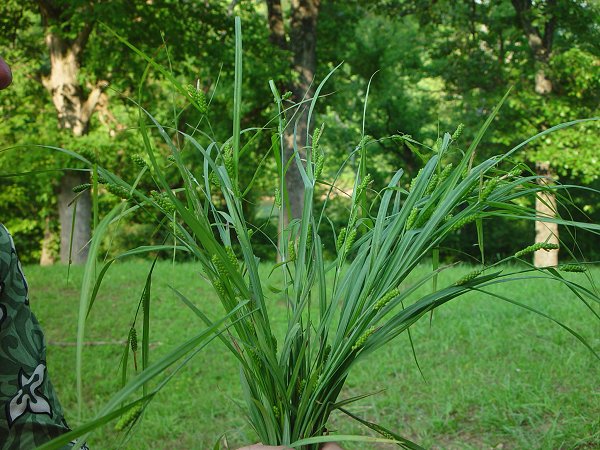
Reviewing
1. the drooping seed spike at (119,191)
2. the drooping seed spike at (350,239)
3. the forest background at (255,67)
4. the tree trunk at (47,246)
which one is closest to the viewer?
the drooping seed spike at (119,191)

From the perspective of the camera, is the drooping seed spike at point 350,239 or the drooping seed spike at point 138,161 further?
the drooping seed spike at point 350,239

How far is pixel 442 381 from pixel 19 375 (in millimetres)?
3273

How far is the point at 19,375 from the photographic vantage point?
147cm

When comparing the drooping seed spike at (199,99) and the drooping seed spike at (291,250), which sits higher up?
the drooping seed spike at (199,99)

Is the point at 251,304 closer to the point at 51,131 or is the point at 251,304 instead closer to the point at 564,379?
the point at 564,379

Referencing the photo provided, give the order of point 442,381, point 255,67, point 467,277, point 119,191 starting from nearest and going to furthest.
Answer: point 119,191 < point 467,277 < point 442,381 < point 255,67

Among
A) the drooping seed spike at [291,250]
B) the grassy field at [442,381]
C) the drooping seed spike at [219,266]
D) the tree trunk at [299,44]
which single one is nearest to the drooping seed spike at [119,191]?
the drooping seed spike at [219,266]

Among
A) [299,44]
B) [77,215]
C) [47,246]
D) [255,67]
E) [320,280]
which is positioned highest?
[299,44]

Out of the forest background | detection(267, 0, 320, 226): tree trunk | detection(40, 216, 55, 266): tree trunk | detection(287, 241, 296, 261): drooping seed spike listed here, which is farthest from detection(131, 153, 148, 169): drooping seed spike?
detection(40, 216, 55, 266): tree trunk

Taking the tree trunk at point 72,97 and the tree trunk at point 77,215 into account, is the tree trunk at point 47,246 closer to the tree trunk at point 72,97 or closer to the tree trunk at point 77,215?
the tree trunk at point 77,215

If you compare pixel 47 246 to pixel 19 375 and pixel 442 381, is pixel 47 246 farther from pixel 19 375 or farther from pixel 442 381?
pixel 19 375

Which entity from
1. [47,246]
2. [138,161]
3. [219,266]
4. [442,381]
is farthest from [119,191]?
[47,246]

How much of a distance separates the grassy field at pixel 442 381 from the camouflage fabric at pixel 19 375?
3.77ft

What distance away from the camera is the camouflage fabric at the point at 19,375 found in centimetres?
145
